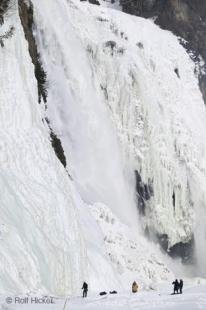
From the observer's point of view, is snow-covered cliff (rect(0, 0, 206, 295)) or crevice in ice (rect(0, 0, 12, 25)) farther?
crevice in ice (rect(0, 0, 12, 25))

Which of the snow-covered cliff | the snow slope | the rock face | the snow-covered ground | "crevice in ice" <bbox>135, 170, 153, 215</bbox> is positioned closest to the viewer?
the snow-covered ground

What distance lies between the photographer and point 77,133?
37.4 m

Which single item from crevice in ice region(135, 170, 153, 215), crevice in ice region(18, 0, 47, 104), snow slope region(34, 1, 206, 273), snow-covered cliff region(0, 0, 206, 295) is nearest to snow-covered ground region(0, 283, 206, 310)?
snow-covered cliff region(0, 0, 206, 295)

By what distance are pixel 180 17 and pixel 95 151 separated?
22181mm

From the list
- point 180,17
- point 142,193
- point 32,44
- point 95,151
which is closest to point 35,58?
point 32,44

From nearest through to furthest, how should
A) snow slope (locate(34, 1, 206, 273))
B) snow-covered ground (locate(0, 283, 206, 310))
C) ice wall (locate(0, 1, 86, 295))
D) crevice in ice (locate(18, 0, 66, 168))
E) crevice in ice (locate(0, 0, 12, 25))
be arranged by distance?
snow-covered ground (locate(0, 283, 206, 310))
ice wall (locate(0, 1, 86, 295))
crevice in ice (locate(0, 0, 12, 25))
crevice in ice (locate(18, 0, 66, 168))
snow slope (locate(34, 1, 206, 273))

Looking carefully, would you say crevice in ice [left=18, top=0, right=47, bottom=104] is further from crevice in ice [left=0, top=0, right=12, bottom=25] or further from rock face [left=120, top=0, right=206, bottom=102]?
rock face [left=120, top=0, right=206, bottom=102]

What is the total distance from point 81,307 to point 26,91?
30.9 ft

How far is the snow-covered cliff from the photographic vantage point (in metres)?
23.1

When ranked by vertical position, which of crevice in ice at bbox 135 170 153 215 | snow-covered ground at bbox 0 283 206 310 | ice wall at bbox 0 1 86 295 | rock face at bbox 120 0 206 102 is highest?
rock face at bbox 120 0 206 102

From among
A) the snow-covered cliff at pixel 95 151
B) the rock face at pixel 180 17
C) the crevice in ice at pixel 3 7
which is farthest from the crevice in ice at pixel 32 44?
the rock face at pixel 180 17

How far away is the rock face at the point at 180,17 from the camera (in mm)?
56000

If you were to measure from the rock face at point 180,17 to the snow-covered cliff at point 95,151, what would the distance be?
1.68m

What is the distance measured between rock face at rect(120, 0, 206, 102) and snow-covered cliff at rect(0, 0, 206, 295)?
66.2 inches
